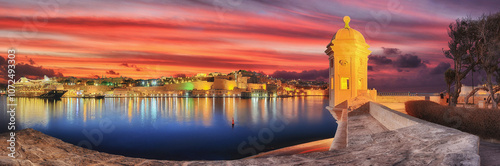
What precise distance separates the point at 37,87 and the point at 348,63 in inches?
7514

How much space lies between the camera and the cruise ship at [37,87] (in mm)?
159525

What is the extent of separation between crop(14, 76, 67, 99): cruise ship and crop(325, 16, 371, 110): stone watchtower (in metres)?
157

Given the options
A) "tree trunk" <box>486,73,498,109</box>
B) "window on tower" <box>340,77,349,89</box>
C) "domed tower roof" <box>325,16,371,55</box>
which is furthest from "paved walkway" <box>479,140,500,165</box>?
"tree trunk" <box>486,73,498,109</box>

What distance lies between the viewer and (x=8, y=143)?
4688 millimetres

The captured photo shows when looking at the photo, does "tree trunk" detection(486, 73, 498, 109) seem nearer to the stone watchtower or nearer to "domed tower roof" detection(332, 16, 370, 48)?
the stone watchtower

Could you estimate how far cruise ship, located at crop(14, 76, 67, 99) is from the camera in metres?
160

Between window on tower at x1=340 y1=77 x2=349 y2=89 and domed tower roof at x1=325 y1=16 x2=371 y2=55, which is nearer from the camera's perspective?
domed tower roof at x1=325 y1=16 x2=371 y2=55

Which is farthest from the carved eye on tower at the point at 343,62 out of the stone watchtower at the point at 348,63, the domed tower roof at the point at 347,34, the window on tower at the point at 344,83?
the domed tower roof at the point at 347,34

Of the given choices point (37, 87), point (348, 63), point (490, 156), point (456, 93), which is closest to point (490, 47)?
point (456, 93)

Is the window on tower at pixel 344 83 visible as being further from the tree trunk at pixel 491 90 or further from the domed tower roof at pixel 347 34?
the tree trunk at pixel 491 90

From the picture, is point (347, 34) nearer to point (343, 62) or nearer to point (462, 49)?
point (343, 62)

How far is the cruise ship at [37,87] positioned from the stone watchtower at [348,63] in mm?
156940

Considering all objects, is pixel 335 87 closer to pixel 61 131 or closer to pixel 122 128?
pixel 122 128

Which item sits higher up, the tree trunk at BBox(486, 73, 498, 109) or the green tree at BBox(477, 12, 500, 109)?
the green tree at BBox(477, 12, 500, 109)
